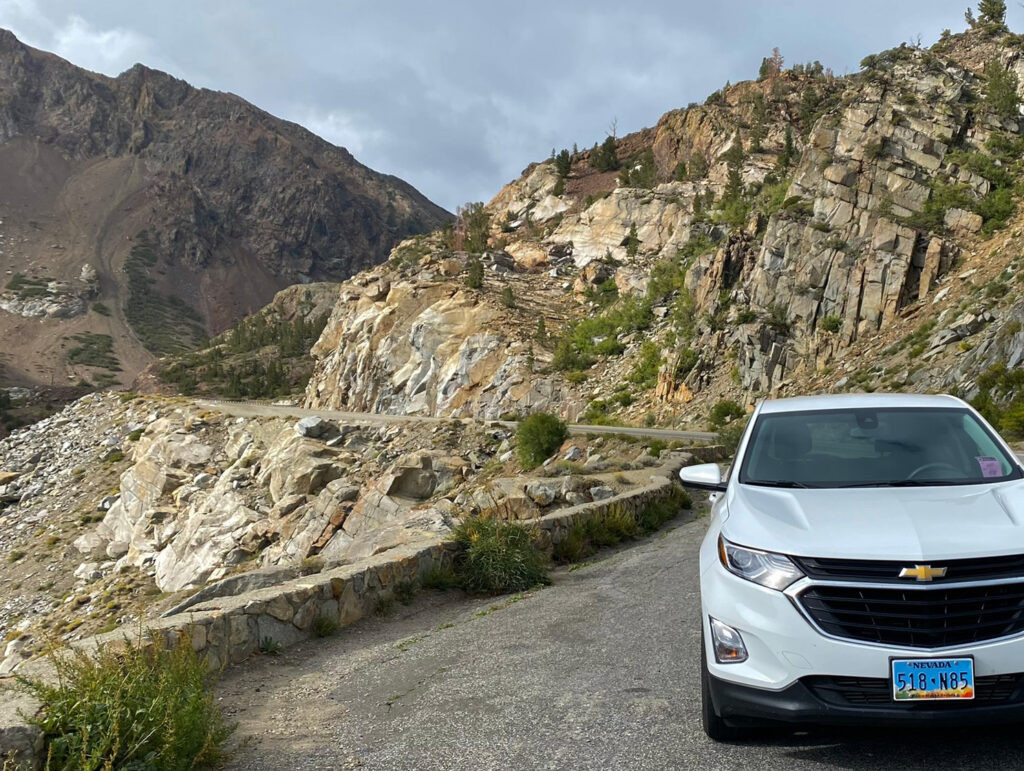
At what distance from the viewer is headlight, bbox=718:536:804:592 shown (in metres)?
3.77

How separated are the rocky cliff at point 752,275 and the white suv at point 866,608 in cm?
2320

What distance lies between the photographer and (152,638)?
19.5 ft

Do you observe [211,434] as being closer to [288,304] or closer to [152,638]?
[152,638]

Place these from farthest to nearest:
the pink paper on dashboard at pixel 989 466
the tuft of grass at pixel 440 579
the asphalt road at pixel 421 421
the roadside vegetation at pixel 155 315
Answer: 1. the roadside vegetation at pixel 155 315
2. the asphalt road at pixel 421 421
3. the tuft of grass at pixel 440 579
4. the pink paper on dashboard at pixel 989 466

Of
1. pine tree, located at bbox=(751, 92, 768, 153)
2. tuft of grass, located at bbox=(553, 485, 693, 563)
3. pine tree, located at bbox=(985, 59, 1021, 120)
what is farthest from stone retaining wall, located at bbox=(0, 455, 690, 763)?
pine tree, located at bbox=(751, 92, 768, 153)

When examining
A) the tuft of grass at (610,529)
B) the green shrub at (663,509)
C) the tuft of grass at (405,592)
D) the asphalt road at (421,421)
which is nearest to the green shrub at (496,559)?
the tuft of grass at (405,592)

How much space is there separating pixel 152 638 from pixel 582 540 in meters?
7.51

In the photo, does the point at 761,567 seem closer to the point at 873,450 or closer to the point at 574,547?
the point at 873,450

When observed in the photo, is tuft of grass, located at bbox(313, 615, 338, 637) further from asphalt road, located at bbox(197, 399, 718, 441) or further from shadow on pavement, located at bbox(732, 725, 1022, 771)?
asphalt road, located at bbox(197, 399, 718, 441)

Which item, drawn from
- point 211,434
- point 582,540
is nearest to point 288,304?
point 211,434

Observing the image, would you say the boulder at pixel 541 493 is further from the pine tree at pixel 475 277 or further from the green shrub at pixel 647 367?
the pine tree at pixel 475 277

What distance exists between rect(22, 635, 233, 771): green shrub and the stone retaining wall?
148 mm

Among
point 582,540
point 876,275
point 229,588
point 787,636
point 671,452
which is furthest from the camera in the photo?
point 876,275

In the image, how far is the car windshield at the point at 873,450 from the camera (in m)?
4.79
